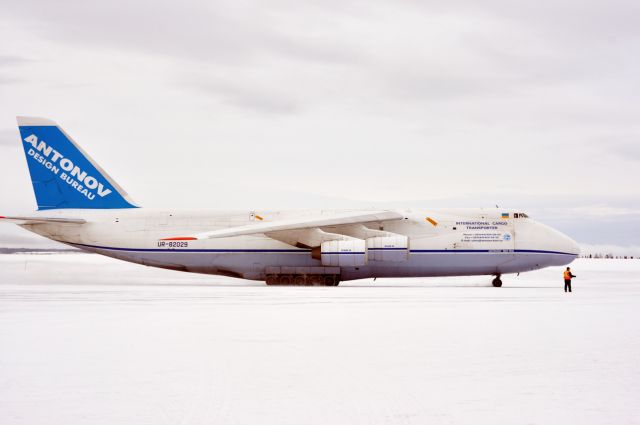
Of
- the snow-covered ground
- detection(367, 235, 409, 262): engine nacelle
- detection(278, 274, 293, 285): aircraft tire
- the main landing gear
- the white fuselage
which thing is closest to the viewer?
the snow-covered ground

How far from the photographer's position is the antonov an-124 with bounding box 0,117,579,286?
34906 mm

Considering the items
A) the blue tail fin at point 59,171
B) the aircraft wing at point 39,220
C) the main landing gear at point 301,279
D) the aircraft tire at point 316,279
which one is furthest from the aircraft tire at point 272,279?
the aircraft wing at point 39,220

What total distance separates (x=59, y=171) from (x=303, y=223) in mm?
12710

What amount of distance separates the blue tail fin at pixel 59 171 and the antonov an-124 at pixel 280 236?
0.16 ft

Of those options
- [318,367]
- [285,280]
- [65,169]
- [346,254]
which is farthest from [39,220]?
[318,367]

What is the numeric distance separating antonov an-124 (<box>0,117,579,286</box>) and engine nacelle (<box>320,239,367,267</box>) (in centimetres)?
11

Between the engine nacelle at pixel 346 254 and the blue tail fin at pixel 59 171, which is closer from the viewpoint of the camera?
the engine nacelle at pixel 346 254

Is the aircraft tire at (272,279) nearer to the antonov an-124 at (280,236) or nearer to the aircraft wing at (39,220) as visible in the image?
the antonov an-124 at (280,236)

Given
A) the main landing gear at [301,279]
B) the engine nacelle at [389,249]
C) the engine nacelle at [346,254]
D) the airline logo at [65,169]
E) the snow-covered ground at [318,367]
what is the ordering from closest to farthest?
the snow-covered ground at [318,367], the engine nacelle at [346,254], the engine nacelle at [389,249], the main landing gear at [301,279], the airline logo at [65,169]

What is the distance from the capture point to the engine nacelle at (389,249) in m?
33.8

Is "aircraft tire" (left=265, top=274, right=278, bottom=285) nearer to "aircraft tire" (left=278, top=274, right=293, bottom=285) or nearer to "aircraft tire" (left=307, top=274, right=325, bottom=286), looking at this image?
"aircraft tire" (left=278, top=274, right=293, bottom=285)

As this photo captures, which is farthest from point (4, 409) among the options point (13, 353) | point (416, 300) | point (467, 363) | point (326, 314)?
point (416, 300)

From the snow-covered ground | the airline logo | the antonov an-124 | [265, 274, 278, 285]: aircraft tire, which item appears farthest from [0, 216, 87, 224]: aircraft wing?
the snow-covered ground

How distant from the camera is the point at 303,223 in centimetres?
3381
